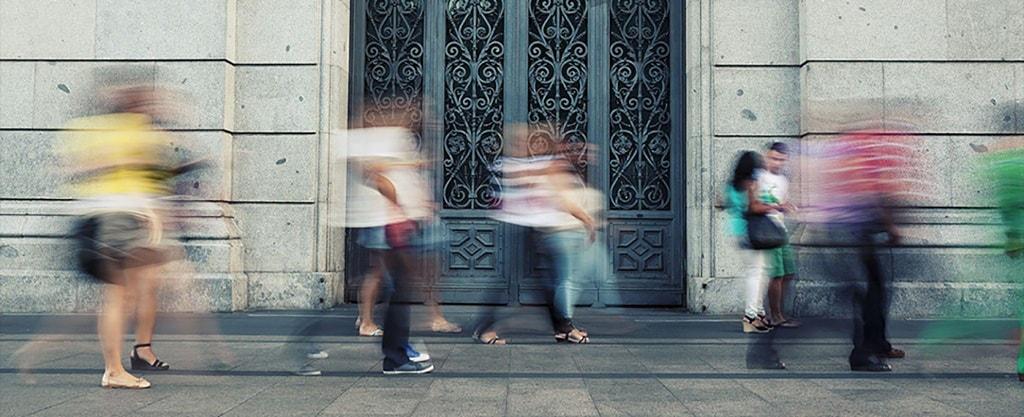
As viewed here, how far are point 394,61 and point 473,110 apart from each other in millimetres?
1149

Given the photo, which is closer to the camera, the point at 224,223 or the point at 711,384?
the point at 711,384

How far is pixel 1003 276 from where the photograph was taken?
983 cm

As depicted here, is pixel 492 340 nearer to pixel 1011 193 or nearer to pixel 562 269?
pixel 562 269

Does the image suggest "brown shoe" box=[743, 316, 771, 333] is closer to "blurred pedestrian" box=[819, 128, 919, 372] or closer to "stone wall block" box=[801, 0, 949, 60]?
"blurred pedestrian" box=[819, 128, 919, 372]

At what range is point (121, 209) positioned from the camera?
579 cm

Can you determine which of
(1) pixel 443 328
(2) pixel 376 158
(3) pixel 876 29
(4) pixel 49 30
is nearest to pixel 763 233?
(2) pixel 376 158

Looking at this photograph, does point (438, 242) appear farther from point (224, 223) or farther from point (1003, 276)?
point (1003, 276)

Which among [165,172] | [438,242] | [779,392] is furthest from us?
[438,242]

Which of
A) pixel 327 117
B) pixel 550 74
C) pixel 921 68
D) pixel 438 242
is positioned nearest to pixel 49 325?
pixel 327 117

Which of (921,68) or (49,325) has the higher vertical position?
(921,68)

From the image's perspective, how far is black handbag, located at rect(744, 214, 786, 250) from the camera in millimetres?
6773

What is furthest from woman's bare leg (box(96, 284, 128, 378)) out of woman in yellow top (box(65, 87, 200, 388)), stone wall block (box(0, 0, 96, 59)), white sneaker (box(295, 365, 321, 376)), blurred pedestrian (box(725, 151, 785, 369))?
stone wall block (box(0, 0, 96, 59))

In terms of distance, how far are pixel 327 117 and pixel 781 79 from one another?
5.14 meters

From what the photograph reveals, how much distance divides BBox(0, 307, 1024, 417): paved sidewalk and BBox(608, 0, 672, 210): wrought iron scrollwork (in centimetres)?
258
